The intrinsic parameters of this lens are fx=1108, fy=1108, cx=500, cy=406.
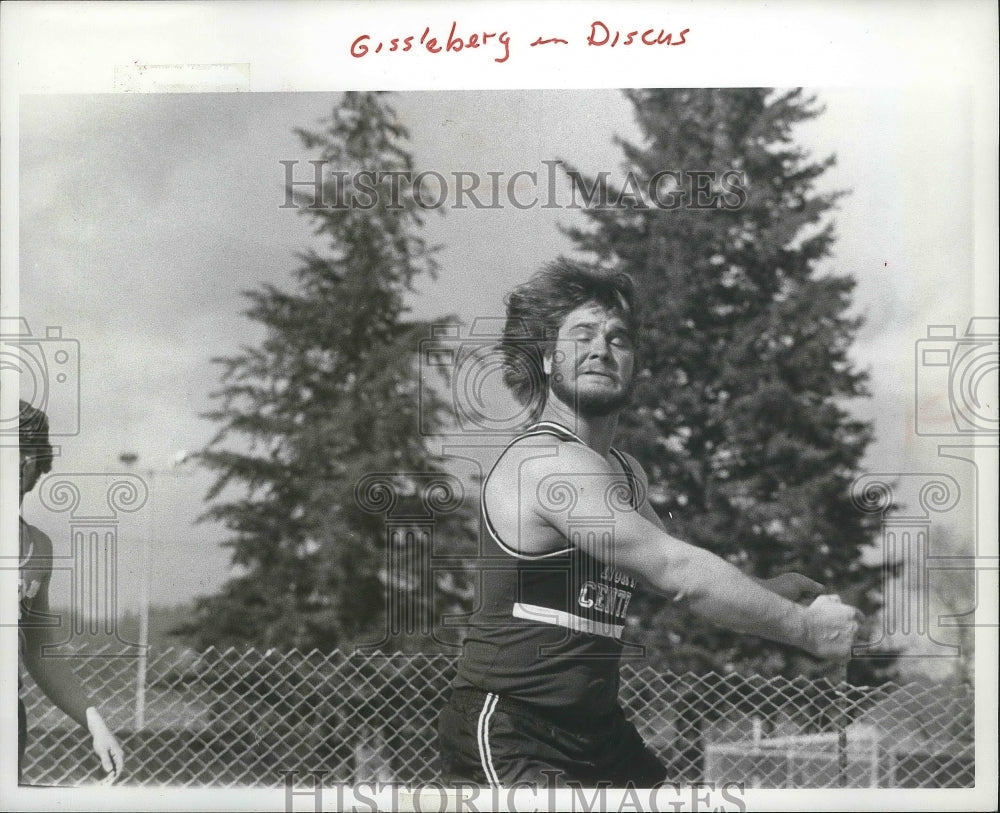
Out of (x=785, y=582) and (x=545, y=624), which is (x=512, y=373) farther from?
(x=785, y=582)

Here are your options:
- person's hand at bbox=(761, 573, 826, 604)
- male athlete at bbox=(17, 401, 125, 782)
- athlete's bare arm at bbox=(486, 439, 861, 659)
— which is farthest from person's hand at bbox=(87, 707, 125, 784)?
person's hand at bbox=(761, 573, 826, 604)

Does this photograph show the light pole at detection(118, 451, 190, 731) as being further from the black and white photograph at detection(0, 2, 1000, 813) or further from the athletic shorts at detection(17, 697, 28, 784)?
the athletic shorts at detection(17, 697, 28, 784)

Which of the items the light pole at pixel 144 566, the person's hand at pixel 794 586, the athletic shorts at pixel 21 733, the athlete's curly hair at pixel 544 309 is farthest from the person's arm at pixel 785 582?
the athletic shorts at pixel 21 733

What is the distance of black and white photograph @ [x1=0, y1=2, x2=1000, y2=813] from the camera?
2.77 m

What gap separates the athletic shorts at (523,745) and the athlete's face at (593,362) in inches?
30.4

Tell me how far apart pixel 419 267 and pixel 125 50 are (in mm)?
935

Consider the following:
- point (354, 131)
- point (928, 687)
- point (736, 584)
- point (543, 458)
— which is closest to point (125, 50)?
point (354, 131)

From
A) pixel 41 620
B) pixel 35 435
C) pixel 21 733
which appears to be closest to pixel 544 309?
pixel 35 435

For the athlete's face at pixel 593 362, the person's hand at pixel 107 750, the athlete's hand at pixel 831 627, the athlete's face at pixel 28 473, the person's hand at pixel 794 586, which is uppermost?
the athlete's face at pixel 593 362

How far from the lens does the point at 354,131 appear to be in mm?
2812

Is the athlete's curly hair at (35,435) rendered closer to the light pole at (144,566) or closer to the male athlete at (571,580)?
the light pole at (144,566)

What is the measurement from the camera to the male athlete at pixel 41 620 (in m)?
2.83

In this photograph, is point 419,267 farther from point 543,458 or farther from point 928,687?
point 928,687

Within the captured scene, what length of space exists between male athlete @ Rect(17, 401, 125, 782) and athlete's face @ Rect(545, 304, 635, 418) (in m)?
1.32
